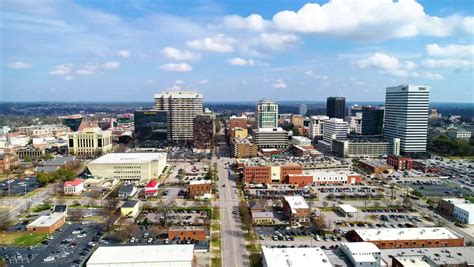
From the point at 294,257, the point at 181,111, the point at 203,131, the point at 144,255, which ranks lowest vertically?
the point at 144,255

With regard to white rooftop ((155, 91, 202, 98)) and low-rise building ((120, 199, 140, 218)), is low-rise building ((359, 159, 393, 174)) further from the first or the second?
white rooftop ((155, 91, 202, 98))

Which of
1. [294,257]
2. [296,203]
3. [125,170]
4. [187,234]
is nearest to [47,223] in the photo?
[187,234]

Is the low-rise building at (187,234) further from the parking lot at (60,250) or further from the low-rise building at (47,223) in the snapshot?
the low-rise building at (47,223)

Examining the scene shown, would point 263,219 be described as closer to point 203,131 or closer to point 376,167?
point 376,167

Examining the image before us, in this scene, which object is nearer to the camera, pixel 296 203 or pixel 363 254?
pixel 363 254

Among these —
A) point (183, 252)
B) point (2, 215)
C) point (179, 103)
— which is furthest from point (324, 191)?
point (179, 103)

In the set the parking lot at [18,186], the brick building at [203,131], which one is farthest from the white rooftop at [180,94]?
the parking lot at [18,186]

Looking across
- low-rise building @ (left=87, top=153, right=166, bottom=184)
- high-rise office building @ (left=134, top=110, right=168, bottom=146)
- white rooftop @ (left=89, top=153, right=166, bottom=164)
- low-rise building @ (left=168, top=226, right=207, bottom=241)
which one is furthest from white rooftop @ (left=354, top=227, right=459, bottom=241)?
high-rise office building @ (left=134, top=110, right=168, bottom=146)
